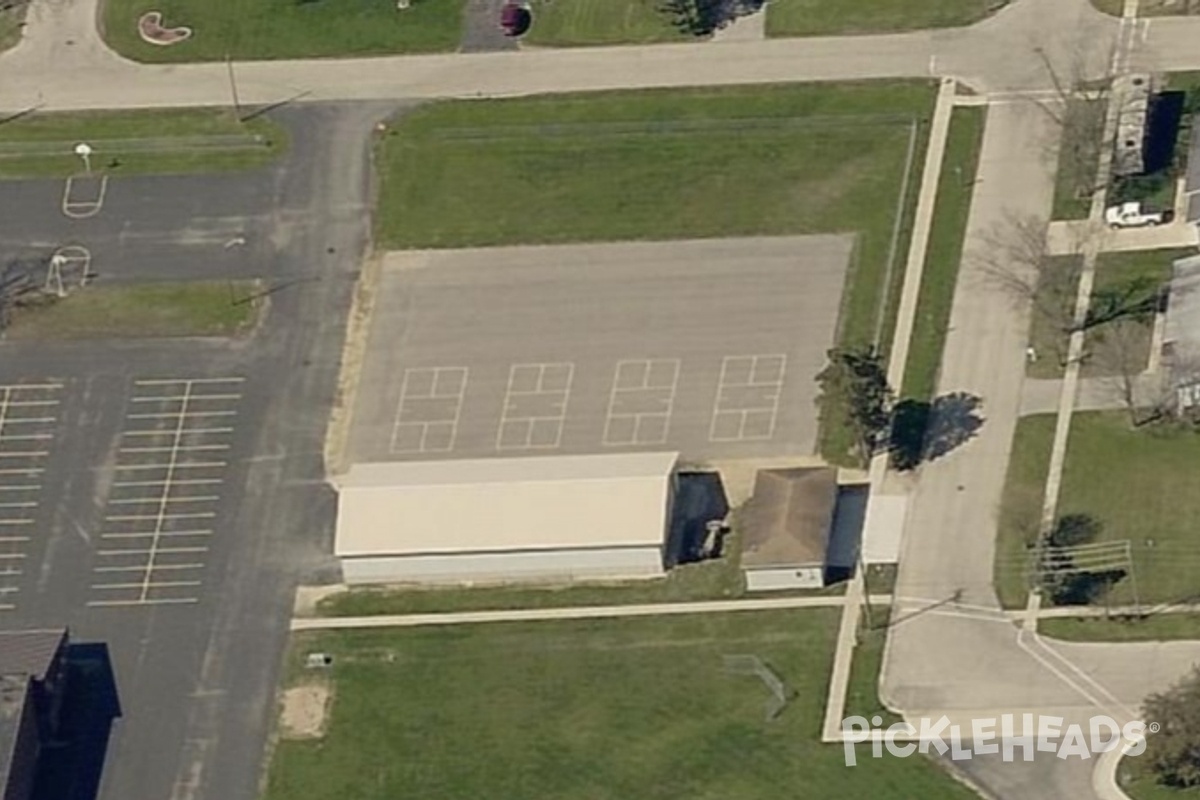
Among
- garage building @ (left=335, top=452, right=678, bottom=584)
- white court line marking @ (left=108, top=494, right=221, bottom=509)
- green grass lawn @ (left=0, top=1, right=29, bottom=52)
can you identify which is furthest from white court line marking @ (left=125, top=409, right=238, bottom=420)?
green grass lawn @ (left=0, top=1, right=29, bottom=52)

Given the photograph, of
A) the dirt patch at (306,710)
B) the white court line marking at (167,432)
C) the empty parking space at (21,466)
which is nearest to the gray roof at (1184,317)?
the dirt patch at (306,710)

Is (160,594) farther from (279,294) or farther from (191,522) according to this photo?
(279,294)

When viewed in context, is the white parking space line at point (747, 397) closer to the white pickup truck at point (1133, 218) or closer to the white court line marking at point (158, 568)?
the white pickup truck at point (1133, 218)

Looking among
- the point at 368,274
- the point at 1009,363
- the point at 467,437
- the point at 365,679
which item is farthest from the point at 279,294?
the point at 1009,363

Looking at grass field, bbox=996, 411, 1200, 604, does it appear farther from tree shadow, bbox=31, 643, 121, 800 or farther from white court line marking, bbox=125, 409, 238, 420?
tree shadow, bbox=31, 643, 121, 800

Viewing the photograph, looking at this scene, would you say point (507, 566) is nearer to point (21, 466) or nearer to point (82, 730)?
point (82, 730)

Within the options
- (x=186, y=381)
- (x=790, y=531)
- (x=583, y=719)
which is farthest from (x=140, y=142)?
(x=583, y=719)

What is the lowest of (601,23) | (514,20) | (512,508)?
(512,508)
